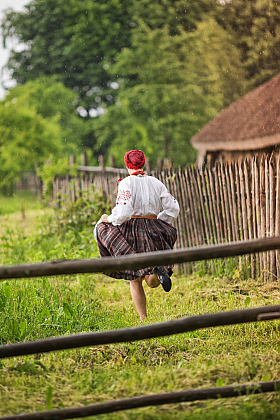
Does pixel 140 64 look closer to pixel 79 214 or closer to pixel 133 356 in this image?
pixel 79 214

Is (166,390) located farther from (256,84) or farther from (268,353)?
(256,84)

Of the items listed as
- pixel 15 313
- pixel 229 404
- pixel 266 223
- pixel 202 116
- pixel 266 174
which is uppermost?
pixel 202 116

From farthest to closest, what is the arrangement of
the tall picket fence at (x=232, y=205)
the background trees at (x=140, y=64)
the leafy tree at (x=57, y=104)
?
1. the leafy tree at (x=57, y=104)
2. the background trees at (x=140, y=64)
3. the tall picket fence at (x=232, y=205)

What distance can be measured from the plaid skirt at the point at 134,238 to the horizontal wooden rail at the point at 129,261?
1431 millimetres

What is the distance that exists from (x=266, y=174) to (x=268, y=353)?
2.48 meters

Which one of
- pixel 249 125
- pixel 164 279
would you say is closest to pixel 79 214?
pixel 249 125

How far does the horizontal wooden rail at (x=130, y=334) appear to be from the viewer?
9.39ft

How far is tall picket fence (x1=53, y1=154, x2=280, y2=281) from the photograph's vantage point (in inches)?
217

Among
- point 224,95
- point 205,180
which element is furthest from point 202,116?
point 205,180

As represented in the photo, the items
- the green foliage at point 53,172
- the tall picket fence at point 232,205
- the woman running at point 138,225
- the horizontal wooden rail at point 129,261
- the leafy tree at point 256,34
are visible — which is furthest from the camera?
the leafy tree at point 256,34

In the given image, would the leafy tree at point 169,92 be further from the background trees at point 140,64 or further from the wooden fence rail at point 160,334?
the wooden fence rail at point 160,334

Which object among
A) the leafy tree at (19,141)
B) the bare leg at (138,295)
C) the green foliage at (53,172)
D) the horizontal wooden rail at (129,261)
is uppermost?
the leafy tree at (19,141)

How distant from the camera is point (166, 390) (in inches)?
116

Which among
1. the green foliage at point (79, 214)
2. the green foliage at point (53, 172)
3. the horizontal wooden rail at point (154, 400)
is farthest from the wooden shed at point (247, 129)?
the horizontal wooden rail at point (154, 400)
